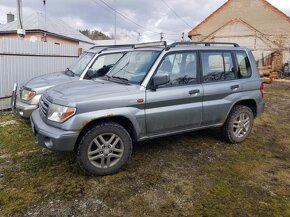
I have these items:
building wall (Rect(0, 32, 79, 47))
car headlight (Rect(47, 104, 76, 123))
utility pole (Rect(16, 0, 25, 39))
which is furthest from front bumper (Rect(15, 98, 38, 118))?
building wall (Rect(0, 32, 79, 47))

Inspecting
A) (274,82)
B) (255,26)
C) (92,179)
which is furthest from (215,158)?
(255,26)

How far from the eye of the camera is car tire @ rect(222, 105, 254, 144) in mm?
5645

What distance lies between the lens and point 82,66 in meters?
7.95

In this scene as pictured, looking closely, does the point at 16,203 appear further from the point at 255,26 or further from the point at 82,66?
the point at 255,26

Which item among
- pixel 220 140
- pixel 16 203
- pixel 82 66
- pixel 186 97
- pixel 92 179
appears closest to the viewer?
pixel 16 203

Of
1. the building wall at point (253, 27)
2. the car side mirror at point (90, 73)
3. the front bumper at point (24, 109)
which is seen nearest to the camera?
the front bumper at point (24, 109)

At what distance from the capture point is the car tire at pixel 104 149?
399cm

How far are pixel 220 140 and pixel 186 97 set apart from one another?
1716 mm

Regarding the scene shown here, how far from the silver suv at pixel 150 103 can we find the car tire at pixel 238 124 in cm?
2

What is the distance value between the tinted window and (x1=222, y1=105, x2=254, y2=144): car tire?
126cm

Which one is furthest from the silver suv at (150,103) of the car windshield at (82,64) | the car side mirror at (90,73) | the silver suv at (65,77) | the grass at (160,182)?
the car windshield at (82,64)

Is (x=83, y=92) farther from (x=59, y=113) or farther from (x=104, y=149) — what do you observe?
(x=104, y=149)

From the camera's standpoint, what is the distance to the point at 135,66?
492 cm

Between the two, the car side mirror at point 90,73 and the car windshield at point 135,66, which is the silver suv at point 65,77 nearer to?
the car side mirror at point 90,73
